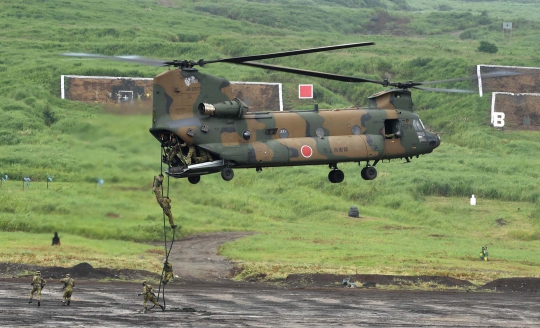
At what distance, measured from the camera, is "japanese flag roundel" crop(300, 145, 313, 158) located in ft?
121

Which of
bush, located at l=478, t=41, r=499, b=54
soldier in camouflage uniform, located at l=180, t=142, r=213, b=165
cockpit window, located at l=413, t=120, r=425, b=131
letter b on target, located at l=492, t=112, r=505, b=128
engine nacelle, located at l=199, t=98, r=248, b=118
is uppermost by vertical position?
bush, located at l=478, t=41, r=499, b=54

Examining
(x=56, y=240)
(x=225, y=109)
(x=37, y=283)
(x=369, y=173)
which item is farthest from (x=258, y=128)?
(x=56, y=240)

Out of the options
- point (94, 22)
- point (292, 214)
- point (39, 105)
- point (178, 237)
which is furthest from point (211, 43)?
point (178, 237)

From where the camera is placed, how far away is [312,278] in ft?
167

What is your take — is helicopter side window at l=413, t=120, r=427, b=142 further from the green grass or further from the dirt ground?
the green grass

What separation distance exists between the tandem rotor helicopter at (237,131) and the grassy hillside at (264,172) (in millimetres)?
3810

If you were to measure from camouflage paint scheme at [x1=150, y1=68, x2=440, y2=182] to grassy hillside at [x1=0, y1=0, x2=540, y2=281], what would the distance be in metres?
3.77

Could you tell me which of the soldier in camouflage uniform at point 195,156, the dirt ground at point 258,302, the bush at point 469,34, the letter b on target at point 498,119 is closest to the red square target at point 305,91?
the letter b on target at point 498,119

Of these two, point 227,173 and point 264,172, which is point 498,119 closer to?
point 264,172

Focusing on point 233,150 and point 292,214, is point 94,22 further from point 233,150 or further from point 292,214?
point 233,150

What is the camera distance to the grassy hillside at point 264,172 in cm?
4931


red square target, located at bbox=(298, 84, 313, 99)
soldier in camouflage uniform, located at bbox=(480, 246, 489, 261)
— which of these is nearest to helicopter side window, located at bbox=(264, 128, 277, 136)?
soldier in camouflage uniform, located at bbox=(480, 246, 489, 261)

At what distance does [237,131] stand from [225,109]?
94cm

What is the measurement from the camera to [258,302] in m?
42.1
